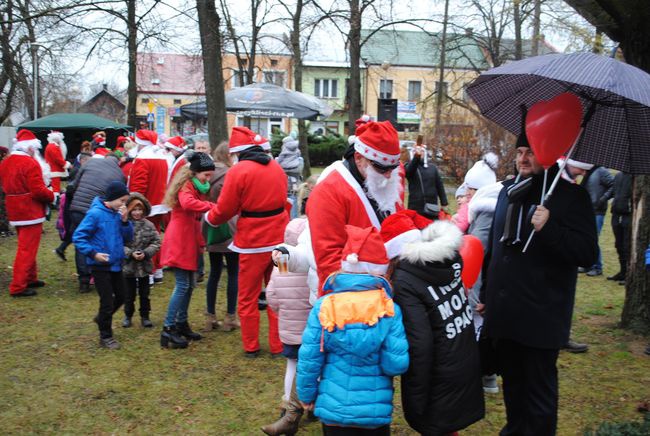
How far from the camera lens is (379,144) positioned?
3580 mm

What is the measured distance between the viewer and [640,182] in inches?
232

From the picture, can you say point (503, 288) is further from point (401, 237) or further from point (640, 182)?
point (640, 182)

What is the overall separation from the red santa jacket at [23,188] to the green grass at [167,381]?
1170 millimetres

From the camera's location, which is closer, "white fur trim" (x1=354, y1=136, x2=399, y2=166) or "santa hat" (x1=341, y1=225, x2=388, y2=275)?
"santa hat" (x1=341, y1=225, x2=388, y2=275)

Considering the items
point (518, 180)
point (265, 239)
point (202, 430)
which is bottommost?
point (202, 430)

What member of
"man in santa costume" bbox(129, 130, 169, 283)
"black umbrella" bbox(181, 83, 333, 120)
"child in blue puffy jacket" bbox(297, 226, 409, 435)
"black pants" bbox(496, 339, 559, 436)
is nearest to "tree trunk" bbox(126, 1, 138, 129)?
"black umbrella" bbox(181, 83, 333, 120)

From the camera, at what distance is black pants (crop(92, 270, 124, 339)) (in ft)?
18.5

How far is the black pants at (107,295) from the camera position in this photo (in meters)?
5.62

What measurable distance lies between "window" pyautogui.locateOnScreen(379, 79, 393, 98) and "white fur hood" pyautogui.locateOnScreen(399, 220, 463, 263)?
169ft

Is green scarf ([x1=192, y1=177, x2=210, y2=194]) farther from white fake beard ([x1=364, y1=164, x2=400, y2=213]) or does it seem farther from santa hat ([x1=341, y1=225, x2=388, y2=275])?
santa hat ([x1=341, y1=225, x2=388, y2=275])

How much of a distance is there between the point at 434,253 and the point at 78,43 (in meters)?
15.9

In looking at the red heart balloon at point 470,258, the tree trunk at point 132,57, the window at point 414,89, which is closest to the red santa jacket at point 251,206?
the red heart balloon at point 470,258

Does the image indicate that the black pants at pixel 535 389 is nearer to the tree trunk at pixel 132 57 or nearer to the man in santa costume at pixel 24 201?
the man in santa costume at pixel 24 201

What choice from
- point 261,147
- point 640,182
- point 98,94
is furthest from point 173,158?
point 98,94
